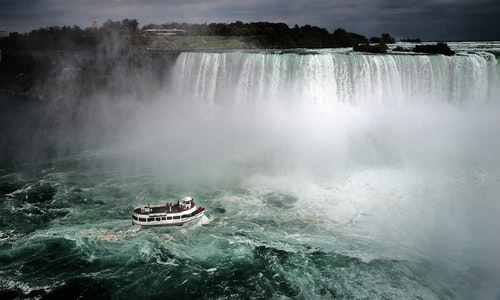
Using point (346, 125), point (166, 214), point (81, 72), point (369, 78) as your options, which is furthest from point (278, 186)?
point (81, 72)

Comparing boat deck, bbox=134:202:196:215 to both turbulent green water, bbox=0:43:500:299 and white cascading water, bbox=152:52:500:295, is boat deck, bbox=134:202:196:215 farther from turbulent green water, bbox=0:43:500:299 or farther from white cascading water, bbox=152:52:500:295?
white cascading water, bbox=152:52:500:295

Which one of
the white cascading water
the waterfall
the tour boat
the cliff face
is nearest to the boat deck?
the tour boat

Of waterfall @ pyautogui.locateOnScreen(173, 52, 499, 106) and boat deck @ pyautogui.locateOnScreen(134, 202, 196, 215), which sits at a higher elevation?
waterfall @ pyautogui.locateOnScreen(173, 52, 499, 106)

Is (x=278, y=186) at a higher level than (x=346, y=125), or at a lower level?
lower

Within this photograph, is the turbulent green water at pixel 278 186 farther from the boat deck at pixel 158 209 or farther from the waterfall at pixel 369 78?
the boat deck at pixel 158 209

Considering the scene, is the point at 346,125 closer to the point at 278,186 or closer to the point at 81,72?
the point at 278,186

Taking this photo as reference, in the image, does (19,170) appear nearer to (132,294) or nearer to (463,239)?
(132,294)
